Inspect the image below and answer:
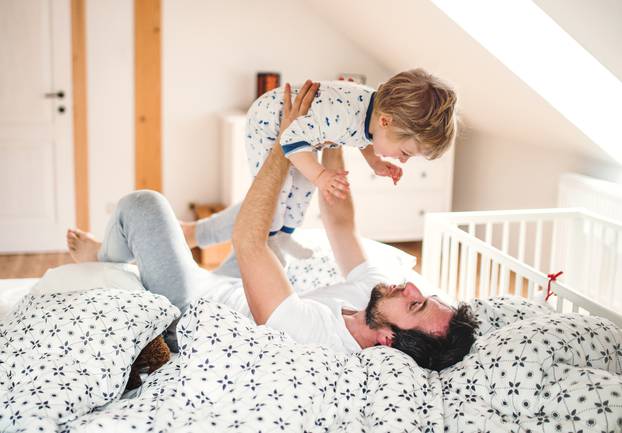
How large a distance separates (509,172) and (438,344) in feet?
8.70

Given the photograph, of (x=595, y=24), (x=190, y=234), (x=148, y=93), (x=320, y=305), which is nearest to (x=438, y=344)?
(x=320, y=305)

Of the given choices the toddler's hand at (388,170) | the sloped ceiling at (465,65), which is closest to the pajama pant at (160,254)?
the toddler's hand at (388,170)

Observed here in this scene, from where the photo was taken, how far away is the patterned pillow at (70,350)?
134 cm

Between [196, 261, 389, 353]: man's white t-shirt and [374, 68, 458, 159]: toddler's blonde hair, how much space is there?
428 millimetres

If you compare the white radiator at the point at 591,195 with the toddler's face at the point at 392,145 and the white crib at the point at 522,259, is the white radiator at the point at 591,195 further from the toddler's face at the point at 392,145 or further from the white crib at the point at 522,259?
the toddler's face at the point at 392,145

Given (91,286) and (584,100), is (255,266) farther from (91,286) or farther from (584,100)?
(584,100)

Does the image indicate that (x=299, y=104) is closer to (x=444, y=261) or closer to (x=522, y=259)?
(x=444, y=261)

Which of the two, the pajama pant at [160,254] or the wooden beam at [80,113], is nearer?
the pajama pant at [160,254]

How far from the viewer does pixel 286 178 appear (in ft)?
6.80

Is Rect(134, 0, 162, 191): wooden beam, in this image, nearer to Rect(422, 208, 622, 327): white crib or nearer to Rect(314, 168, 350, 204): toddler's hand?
Rect(422, 208, 622, 327): white crib

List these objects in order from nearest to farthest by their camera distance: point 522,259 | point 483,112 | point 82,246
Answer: point 82,246 < point 522,259 < point 483,112

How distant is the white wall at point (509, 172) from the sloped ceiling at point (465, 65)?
0.18ft

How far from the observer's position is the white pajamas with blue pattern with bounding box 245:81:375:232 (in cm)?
192

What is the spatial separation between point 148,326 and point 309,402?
1.39ft
